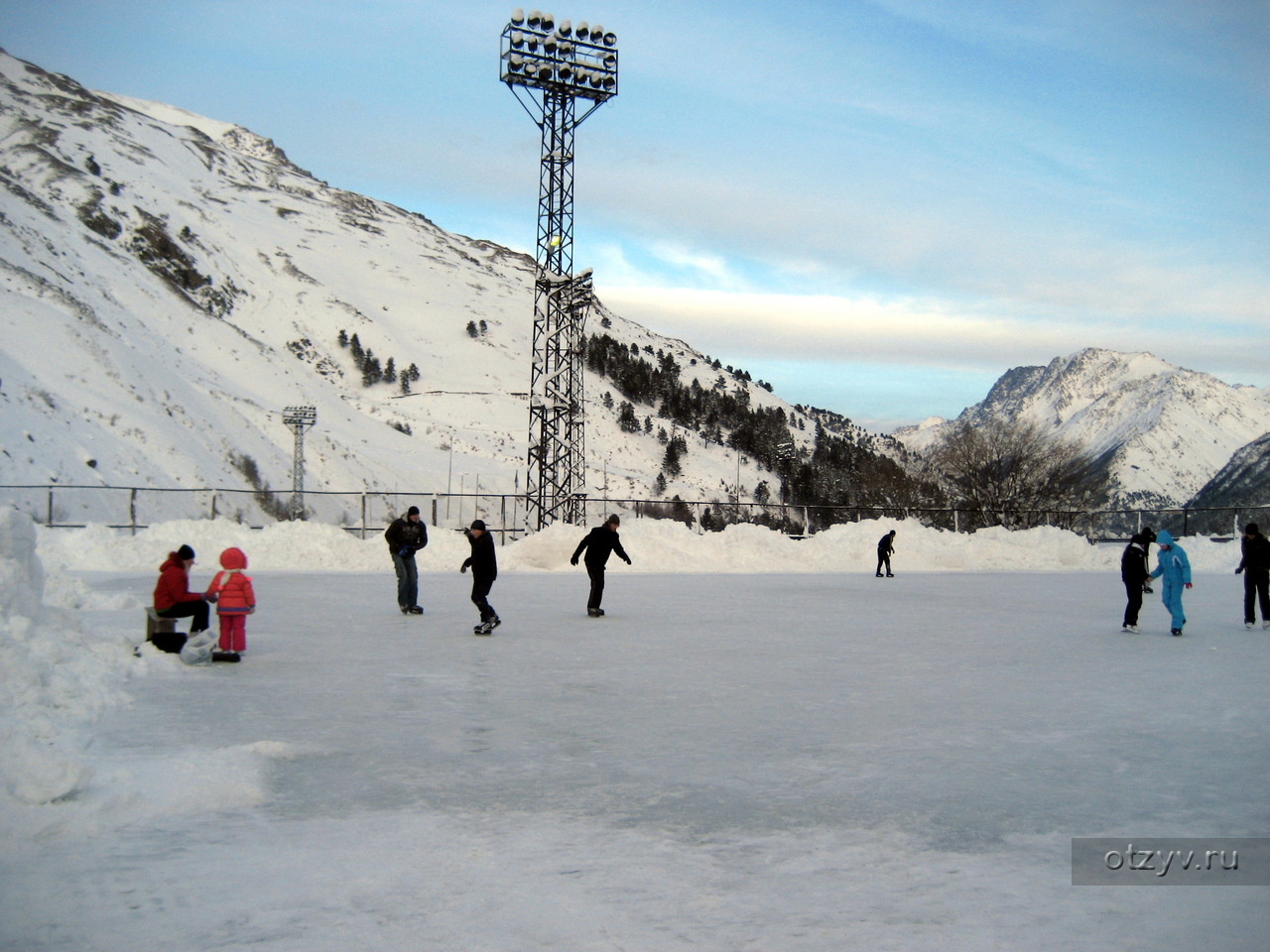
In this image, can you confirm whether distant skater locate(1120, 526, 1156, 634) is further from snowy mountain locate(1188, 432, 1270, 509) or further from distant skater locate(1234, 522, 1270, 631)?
snowy mountain locate(1188, 432, 1270, 509)

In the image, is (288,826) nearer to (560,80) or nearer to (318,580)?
(318,580)

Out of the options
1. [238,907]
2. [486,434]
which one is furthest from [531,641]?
[486,434]

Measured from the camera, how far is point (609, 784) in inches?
252

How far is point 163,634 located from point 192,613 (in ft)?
1.53

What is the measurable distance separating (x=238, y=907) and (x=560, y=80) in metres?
39.9

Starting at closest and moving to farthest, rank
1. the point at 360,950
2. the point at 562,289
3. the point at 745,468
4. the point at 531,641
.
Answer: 1. the point at 360,950
2. the point at 531,641
3. the point at 562,289
4. the point at 745,468

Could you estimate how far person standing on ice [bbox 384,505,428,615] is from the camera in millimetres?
15875

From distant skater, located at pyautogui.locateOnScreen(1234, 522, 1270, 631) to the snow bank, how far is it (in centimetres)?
1683

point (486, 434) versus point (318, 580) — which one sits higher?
point (486, 434)

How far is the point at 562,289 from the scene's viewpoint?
126ft

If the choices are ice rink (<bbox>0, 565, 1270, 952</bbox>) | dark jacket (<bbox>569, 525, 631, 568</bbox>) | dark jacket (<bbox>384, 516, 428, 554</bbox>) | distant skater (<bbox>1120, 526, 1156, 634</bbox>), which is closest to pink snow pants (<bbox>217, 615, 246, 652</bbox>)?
ice rink (<bbox>0, 565, 1270, 952</bbox>)

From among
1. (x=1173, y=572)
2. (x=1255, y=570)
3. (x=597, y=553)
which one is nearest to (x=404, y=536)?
(x=597, y=553)

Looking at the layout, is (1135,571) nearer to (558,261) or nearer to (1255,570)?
(1255,570)

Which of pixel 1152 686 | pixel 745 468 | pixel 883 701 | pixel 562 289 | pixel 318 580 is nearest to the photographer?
pixel 883 701
